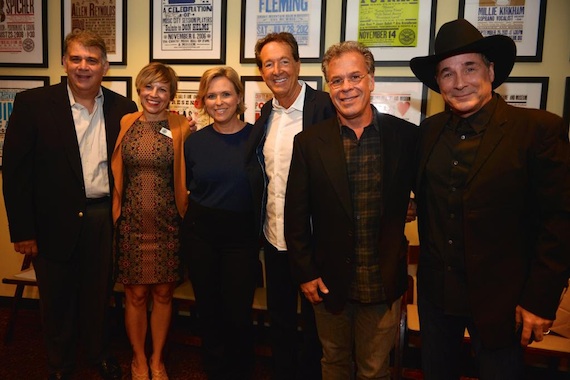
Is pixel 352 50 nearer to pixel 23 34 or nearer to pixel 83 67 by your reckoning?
pixel 83 67

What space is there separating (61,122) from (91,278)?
0.92 m

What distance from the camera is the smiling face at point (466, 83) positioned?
1591 millimetres

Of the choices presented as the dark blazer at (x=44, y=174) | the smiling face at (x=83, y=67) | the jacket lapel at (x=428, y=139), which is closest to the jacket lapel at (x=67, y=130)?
the dark blazer at (x=44, y=174)

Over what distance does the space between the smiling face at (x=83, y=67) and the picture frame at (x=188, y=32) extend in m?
0.96

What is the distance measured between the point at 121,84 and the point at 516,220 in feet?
10.2

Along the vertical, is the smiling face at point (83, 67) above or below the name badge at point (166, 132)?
above

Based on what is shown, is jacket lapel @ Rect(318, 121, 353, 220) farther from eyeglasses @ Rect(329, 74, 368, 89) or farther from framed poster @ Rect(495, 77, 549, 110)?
framed poster @ Rect(495, 77, 549, 110)

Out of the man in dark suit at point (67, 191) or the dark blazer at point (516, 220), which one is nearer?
the dark blazer at point (516, 220)

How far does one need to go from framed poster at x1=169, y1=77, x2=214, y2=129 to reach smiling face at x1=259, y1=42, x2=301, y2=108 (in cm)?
129

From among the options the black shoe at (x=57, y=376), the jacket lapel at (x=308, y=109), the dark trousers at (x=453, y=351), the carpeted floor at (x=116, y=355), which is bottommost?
the carpeted floor at (x=116, y=355)

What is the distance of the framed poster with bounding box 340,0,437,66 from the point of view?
288 centimetres

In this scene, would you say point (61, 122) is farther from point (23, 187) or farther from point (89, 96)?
point (23, 187)

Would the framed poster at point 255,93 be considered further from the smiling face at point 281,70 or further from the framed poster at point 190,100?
the smiling face at point 281,70

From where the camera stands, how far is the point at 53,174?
7.88 ft
